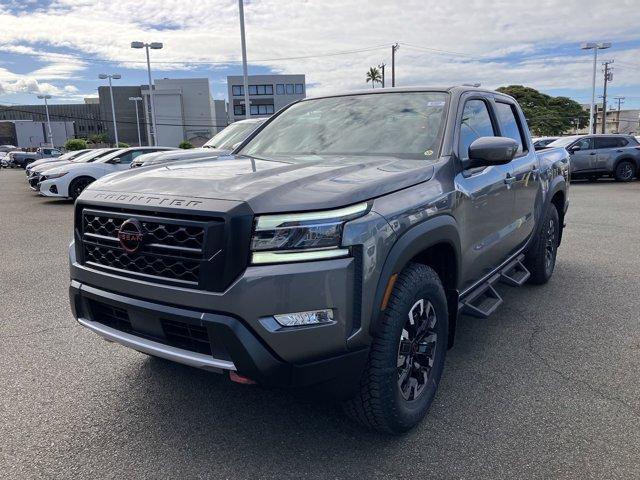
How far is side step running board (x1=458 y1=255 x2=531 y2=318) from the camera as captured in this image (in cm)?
359

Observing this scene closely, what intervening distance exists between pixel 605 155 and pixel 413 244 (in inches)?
711

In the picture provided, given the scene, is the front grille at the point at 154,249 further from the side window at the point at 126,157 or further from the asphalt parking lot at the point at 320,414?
the side window at the point at 126,157

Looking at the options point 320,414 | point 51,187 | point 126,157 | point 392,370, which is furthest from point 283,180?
point 126,157

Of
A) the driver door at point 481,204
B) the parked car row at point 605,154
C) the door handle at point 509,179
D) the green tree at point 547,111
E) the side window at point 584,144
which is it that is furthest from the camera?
the green tree at point 547,111

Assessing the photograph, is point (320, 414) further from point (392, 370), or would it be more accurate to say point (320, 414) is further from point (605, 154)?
point (605, 154)

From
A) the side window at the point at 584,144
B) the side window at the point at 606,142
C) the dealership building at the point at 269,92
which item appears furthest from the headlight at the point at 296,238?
the dealership building at the point at 269,92

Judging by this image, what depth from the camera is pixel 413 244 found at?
262cm

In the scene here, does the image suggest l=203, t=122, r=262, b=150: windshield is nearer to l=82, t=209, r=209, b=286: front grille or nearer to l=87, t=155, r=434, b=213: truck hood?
l=87, t=155, r=434, b=213: truck hood

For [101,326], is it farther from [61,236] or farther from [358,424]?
[61,236]

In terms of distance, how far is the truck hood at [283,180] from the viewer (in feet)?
7.70

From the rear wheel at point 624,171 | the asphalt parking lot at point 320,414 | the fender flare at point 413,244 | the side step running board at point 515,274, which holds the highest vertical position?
the fender flare at point 413,244

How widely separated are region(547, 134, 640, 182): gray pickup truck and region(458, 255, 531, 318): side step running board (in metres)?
14.8

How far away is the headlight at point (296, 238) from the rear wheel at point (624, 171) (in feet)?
61.6

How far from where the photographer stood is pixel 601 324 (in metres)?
4.44
